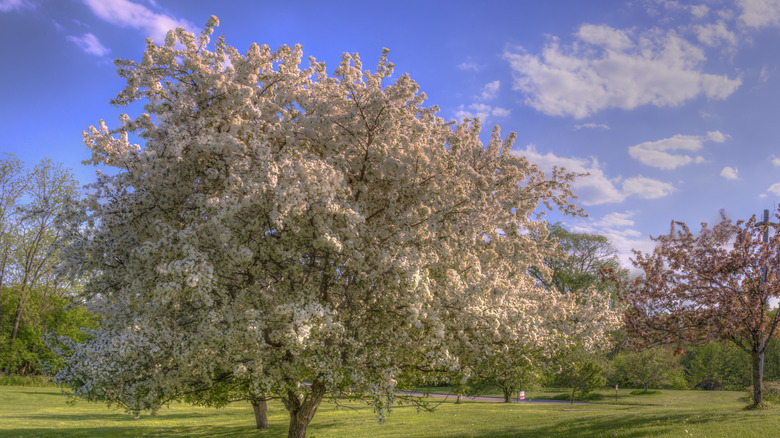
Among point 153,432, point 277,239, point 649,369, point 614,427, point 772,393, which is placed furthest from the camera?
point 649,369

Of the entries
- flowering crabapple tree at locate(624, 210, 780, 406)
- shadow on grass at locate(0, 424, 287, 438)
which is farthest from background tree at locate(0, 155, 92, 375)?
flowering crabapple tree at locate(624, 210, 780, 406)

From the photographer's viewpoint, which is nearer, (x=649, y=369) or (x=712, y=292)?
(x=712, y=292)

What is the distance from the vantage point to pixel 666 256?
23312 millimetres

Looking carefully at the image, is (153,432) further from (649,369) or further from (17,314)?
(649,369)

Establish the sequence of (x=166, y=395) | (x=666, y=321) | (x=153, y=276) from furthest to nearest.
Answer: (x=666, y=321) < (x=166, y=395) < (x=153, y=276)

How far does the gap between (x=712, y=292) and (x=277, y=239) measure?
65.9 feet

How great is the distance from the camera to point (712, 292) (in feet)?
71.4

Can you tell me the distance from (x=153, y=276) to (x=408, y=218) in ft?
18.9

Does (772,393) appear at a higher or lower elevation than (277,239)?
lower

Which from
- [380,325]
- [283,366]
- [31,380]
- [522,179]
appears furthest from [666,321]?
[31,380]

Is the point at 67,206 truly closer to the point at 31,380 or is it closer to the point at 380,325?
the point at 380,325

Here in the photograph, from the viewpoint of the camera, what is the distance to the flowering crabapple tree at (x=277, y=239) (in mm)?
10172

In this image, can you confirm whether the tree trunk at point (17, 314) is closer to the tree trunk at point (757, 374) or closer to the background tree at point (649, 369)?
the tree trunk at point (757, 374)

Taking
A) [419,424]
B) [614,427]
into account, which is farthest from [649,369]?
[614,427]
